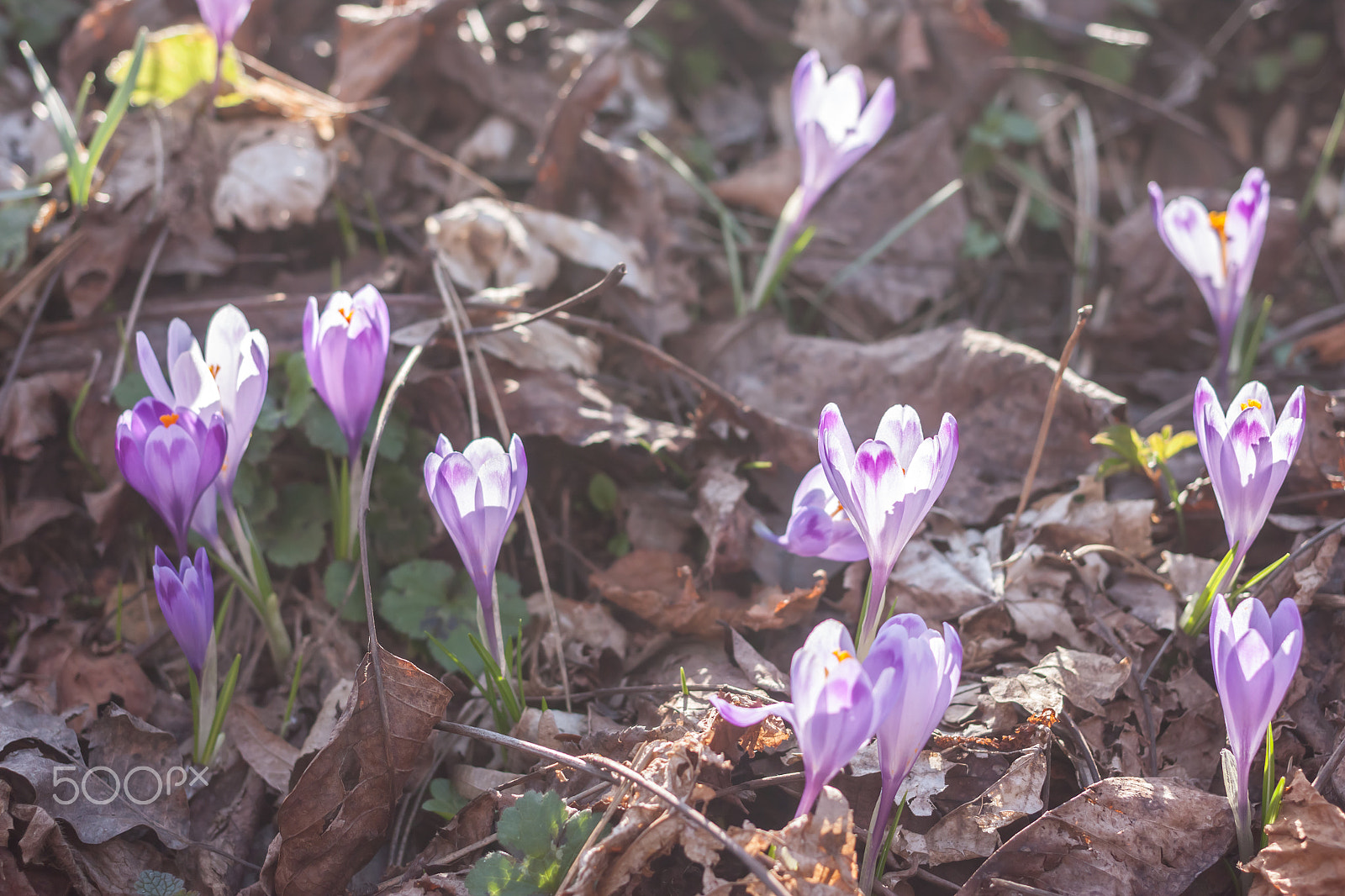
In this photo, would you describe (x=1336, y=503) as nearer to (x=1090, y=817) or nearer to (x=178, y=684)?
(x=1090, y=817)

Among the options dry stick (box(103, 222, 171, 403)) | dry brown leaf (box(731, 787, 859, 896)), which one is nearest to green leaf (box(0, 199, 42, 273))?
dry stick (box(103, 222, 171, 403))

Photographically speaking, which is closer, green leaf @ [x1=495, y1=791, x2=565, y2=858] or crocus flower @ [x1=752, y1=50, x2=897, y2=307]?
green leaf @ [x1=495, y1=791, x2=565, y2=858]

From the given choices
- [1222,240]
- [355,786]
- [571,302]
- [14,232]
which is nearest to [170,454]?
[355,786]

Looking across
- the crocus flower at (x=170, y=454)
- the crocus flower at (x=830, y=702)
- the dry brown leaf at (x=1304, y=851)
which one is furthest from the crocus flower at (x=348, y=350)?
the dry brown leaf at (x=1304, y=851)

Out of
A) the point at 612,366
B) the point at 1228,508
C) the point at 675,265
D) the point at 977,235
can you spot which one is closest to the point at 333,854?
the point at 612,366

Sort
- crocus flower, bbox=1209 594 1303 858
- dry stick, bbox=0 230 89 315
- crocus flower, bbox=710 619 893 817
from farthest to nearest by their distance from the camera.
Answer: dry stick, bbox=0 230 89 315 → crocus flower, bbox=1209 594 1303 858 → crocus flower, bbox=710 619 893 817

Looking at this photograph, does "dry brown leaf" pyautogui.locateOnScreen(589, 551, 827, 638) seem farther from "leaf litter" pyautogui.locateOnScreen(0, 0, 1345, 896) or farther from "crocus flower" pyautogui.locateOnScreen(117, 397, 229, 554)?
"crocus flower" pyautogui.locateOnScreen(117, 397, 229, 554)
